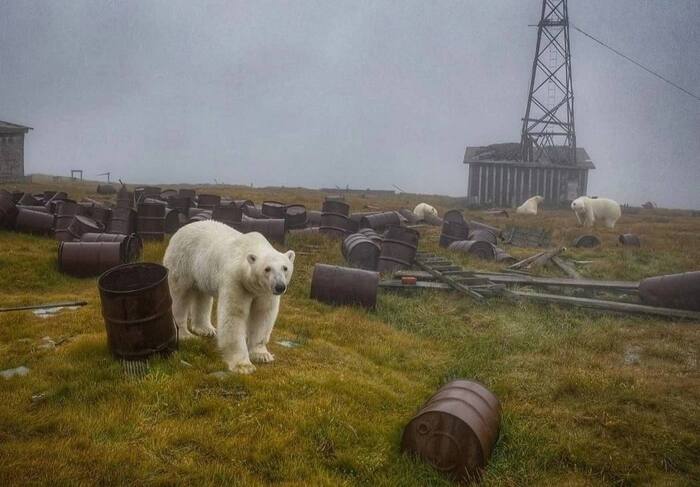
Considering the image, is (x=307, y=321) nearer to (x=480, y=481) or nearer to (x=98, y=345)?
(x=98, y=345)

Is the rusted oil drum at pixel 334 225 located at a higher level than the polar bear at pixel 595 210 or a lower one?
lower

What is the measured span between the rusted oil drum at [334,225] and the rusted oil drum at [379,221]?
5.68 feet

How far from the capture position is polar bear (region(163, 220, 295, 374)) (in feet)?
21.0

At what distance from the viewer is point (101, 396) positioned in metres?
5.66

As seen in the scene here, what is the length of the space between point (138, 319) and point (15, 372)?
1565 mm

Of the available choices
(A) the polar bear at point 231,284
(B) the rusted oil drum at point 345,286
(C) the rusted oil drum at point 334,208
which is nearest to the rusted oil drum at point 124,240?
(B) the rusted oil drum at point 345,286

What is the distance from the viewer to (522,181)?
123ft

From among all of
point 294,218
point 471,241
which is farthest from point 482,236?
point 294,218

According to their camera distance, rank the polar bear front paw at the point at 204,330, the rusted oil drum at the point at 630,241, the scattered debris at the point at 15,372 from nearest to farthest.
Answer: the scattered debris at the point at 15,372 → the polar bear front paw at the point at 204,330 → the rusted oil drum at the point at 630,241

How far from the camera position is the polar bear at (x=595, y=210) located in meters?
25.1

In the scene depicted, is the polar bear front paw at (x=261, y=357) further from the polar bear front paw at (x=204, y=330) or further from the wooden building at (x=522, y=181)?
the wooden building at (x=522, y=181)

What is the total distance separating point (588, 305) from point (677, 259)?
24.9 ft

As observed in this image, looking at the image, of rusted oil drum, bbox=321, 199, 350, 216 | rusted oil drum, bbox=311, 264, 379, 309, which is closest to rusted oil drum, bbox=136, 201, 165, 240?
rusted oil drum, bbox=321, 199, 350, 216

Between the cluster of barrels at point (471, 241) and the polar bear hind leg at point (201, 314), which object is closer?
the polar bear hind leg at point (201, 314)
